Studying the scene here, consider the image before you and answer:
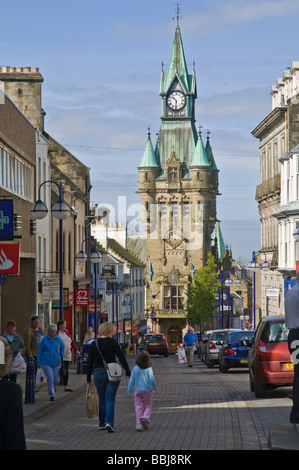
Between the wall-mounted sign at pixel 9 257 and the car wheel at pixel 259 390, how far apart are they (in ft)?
24.7

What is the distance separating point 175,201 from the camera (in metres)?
132

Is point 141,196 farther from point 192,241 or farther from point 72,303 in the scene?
point 72,303

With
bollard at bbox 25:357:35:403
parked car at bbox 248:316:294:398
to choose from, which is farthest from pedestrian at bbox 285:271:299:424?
bollard at bbox 25:357:35:403

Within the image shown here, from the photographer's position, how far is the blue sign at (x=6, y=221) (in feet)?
70.4

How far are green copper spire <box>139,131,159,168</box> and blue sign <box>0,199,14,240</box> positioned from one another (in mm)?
113473

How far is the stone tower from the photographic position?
1548 inches

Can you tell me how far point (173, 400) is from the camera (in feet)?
61.8

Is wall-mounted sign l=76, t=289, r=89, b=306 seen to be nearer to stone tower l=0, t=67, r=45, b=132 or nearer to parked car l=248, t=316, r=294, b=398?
stone tower l=0, t=67, r=45, b=132

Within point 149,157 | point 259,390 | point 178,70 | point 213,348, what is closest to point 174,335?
point 149,157

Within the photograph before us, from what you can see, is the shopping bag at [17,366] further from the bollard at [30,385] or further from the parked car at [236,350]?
the parked car at [236,350]

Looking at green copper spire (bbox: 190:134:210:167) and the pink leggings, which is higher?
green copper spire (bbox: 190:134:210:167)

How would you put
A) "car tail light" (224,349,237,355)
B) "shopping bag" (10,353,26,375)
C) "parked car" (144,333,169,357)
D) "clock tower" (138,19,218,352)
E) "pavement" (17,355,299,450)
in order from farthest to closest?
"clock tower" (138,19,218,352), "parked car" (144,333,169,357), "car tail light" (224,349,237,355), "shopping bag" (10,353,26,375), "pavement" (17,355,299,450)

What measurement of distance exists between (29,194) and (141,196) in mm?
100762
